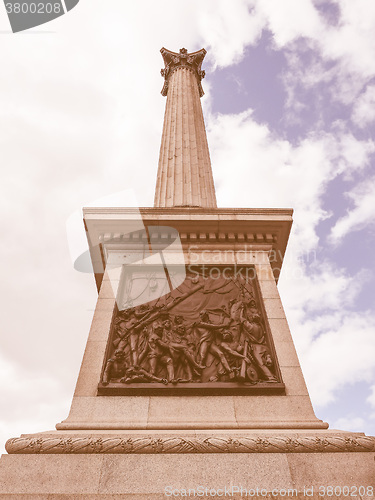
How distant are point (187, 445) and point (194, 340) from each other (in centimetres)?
247

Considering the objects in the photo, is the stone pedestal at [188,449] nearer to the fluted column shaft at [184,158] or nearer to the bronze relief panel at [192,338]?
the bronze relief panel at [192,338]

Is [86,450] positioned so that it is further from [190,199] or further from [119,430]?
[190,199]

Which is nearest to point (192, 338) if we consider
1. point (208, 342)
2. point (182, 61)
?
point (208, 342)

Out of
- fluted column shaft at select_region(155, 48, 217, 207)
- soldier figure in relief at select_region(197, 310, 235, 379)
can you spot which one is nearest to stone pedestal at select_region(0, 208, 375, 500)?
soldier figure in relief at select_region(197, 310, 235, 379)

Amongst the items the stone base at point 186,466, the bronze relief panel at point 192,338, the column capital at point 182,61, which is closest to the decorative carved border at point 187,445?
the stone base at point 186,466

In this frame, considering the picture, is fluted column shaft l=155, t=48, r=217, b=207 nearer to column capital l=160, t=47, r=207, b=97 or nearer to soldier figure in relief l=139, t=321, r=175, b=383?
column capital l=160, t=47, r=207, b=97

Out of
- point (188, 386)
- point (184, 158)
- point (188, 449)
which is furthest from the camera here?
point (184, 158)

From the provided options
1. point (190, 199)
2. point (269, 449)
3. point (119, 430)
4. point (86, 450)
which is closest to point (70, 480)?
point (86, 450)

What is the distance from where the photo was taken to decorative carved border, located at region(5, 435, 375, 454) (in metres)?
5.81

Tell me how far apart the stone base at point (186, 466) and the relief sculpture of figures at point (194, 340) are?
1.39 meters

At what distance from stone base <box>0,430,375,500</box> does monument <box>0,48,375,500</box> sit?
2 centimetres

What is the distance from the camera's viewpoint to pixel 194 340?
8047mm

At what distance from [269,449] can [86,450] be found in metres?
2.76

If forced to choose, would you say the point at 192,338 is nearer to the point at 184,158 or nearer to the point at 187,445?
the point at 187,445
